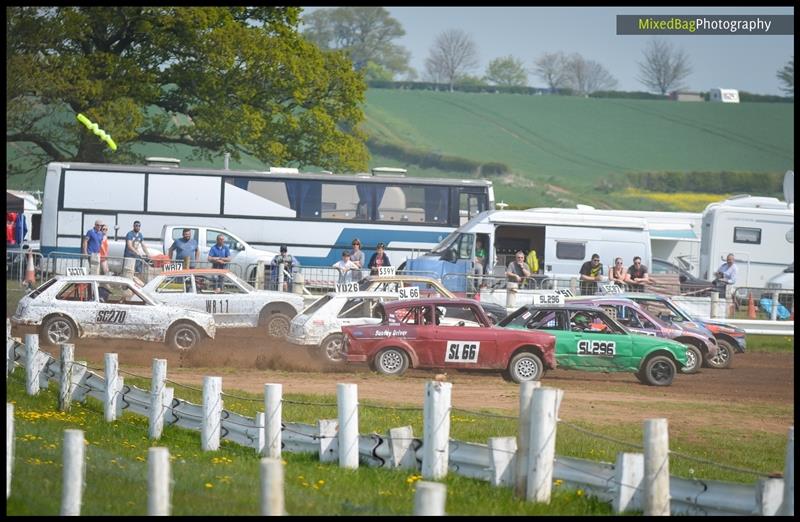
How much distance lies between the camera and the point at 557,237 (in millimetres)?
34219

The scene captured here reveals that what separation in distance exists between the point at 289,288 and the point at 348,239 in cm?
1035

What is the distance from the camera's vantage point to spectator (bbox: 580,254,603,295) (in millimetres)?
28750

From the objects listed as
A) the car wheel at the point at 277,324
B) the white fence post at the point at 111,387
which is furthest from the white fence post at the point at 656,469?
the car wheel at the point at 277,324

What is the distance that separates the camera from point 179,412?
1423cm

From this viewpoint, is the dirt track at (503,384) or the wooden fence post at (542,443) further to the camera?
the dirt track at (503,384)

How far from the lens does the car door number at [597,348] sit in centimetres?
2019

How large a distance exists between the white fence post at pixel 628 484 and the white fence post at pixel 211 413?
5.00 meters

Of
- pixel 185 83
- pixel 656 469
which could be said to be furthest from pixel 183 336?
pixel 185 83

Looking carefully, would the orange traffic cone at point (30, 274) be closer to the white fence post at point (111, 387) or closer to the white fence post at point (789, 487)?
the white fence post at point (111, 387)

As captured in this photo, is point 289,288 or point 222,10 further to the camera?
point 222,10

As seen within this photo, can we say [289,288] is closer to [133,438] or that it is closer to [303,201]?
[303,201]

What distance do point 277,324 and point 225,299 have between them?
1095 millimetres

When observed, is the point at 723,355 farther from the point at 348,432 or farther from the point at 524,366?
the point at 348,432

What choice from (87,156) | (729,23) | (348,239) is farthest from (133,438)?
(87,156)
